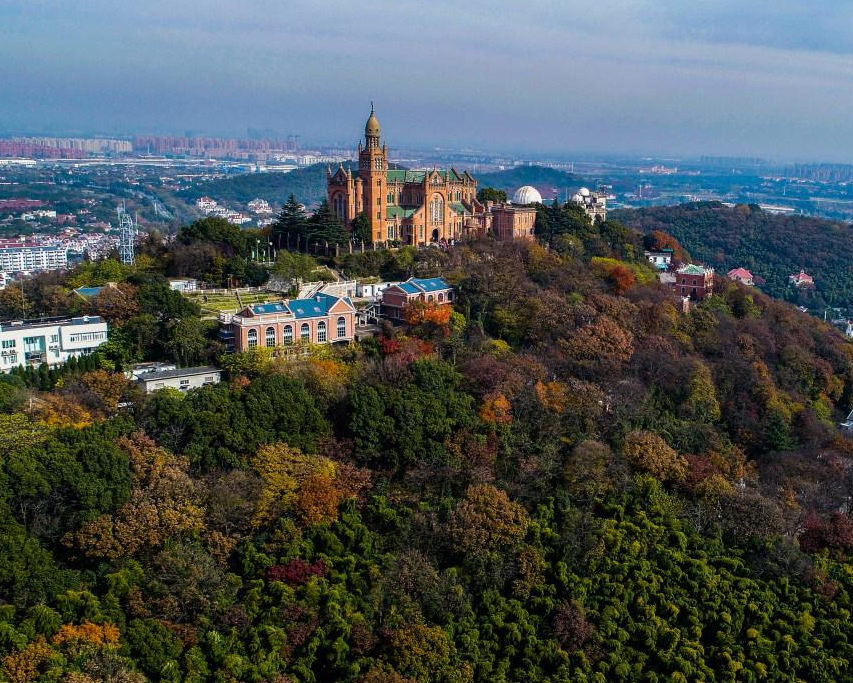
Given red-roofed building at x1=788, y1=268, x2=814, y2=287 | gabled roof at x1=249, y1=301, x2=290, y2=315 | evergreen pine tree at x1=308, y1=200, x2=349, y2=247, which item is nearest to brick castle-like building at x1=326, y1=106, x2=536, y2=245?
evergreen pine tree at x1=308, y1=200, x2=349, y2=247

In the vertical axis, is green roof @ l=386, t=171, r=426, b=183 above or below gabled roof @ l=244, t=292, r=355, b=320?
above

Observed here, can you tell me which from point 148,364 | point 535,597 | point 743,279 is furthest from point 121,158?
point 535,597

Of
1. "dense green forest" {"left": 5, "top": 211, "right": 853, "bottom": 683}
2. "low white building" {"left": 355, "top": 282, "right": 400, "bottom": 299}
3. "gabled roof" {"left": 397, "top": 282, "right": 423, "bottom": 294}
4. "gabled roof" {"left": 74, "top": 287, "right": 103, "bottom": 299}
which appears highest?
"gabled roof" {"left": 74, "top": 287, "right": 103, "bottom": 299}

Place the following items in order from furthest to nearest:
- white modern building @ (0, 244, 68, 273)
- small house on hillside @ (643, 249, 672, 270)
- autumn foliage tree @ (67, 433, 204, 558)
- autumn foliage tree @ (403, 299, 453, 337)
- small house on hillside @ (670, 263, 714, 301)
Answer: white modern building @ (0, 244, 68, 273)
small house on hillside @ (643, 249, 672, 270)
small house on hillside @ (670, 263, 714, 301)
autumn foliage tree @ (403, 299, 453, 337)
autumn foliage tree @ (67, 433, 204, 558)

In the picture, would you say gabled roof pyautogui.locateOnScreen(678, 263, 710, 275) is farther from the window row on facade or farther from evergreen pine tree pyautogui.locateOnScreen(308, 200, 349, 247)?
the window row on facade

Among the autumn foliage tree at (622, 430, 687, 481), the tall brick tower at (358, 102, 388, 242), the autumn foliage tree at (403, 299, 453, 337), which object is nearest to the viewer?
the autumn foliage tree at (622, 430, 687, 481)

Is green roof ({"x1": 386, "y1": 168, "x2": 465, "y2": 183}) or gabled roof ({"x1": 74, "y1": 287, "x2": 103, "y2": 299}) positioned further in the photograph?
green roof ({"x1": 386, "y1": 168, "x2": 465, "y2": 183})

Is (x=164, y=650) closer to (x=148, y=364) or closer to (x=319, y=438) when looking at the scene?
(x=319, y=438)

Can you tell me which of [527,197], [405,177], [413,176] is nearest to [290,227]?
[405,177]
